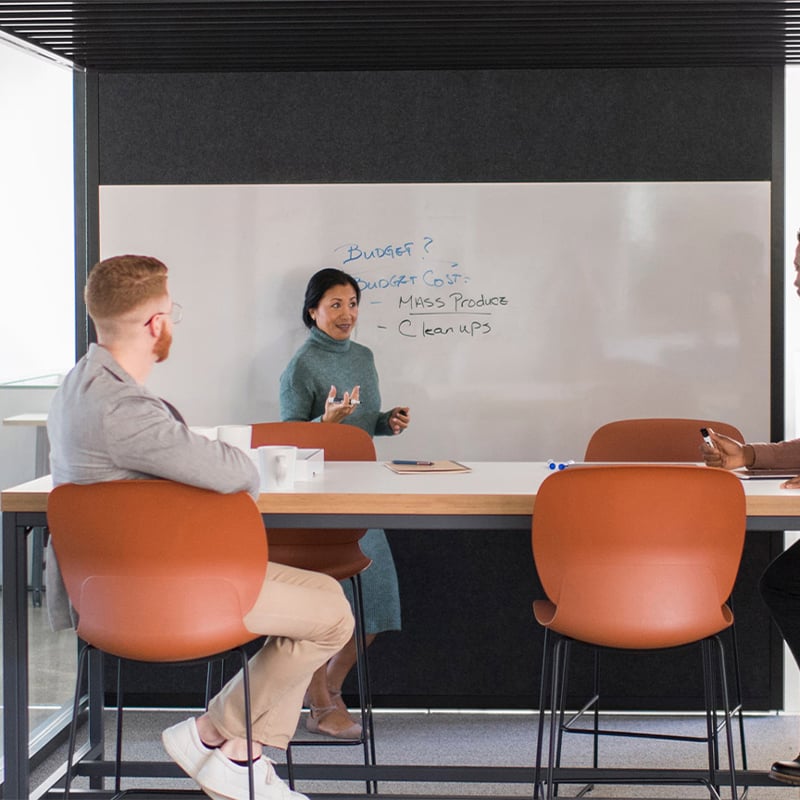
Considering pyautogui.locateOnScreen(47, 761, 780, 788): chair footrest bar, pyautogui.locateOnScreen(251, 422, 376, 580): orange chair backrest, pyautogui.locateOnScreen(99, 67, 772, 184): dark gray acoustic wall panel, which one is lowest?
pyautogui.locateOnScreen(47, 761, 780, 788): chair footrest bar

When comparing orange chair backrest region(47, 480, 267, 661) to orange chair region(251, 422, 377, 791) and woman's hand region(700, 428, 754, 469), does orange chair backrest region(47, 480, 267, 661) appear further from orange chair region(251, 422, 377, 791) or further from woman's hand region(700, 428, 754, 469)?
woman's hand region(700, 428, 754, 469)

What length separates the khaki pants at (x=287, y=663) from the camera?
254 centimetres

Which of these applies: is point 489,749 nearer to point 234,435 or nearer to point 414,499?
point 414,499

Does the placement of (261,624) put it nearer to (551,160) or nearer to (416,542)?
(416,542)

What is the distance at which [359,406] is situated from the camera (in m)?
4.05

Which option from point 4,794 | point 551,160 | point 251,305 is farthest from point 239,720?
point 551,160

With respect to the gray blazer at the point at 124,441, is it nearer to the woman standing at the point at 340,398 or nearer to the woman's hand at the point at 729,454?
the woman's hand at the point at 729,454

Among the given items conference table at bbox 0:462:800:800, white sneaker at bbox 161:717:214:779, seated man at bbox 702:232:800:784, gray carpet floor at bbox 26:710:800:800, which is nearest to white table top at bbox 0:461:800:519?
conference table at bbox 0:462:800:800

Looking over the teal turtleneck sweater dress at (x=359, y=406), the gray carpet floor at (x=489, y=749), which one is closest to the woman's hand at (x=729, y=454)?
the gray carpet floor at (x=489, y=749)

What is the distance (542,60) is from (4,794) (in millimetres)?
3092

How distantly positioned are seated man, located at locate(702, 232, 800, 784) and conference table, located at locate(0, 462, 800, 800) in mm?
157

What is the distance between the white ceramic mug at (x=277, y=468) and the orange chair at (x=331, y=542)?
1.87ft

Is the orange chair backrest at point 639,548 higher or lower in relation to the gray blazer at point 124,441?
lower

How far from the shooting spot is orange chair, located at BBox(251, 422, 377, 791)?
3.21 m
